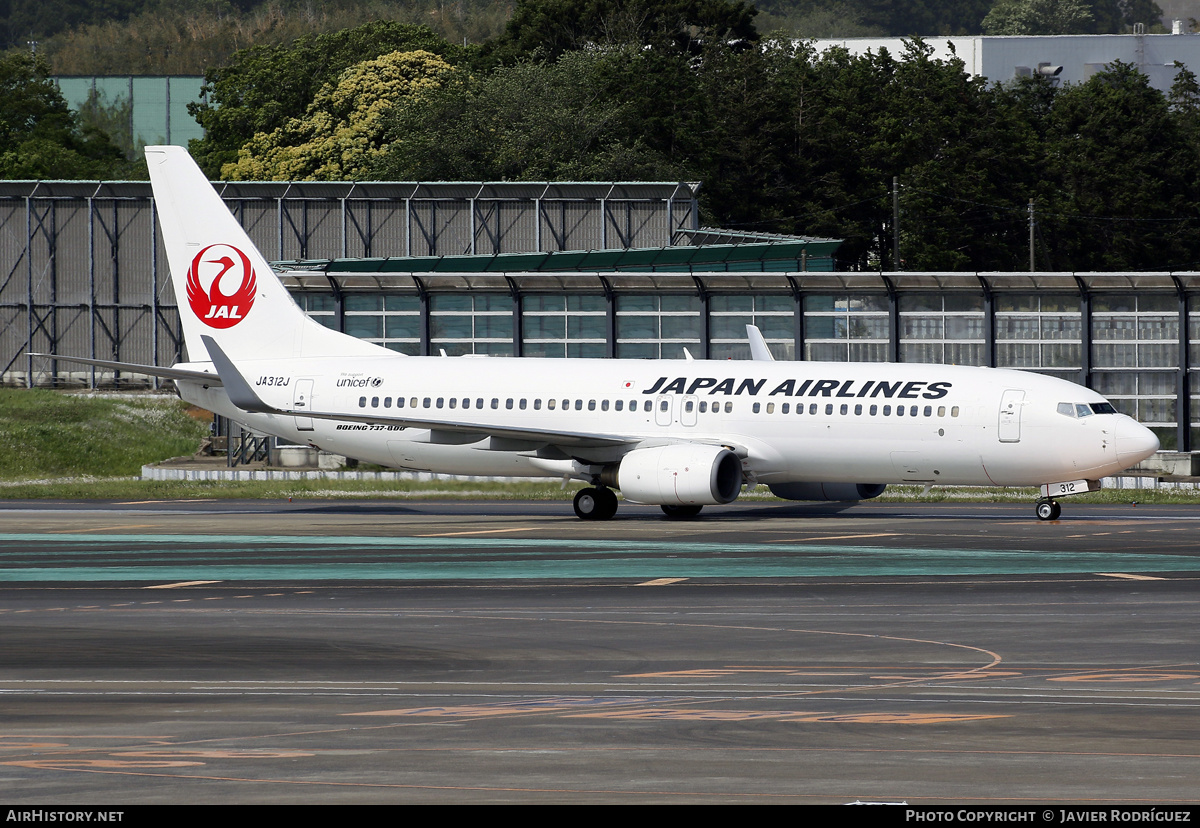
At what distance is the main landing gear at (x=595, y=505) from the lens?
Answer: 44.5 meters

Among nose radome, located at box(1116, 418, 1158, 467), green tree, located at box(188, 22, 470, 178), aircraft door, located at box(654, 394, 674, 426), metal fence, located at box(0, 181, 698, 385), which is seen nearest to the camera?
nose radome, located at box(1116, 418, 1158, 467)

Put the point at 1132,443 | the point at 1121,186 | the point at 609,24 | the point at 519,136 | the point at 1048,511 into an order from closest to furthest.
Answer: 1. the point at 1132,443
2. the point at 1048,511
3. the point at 519,136
4. the point at 1121,186
5. the point at 609,24

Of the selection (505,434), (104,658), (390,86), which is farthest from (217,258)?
(390,86)

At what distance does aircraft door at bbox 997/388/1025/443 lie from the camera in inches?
1617

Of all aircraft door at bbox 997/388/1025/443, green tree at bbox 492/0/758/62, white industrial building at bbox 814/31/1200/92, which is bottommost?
aircraft door at bbox 997/388/1025/443

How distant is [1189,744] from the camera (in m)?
14.7

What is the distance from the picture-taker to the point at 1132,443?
4038 centimetres

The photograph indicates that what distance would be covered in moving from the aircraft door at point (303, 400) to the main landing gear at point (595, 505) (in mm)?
8529

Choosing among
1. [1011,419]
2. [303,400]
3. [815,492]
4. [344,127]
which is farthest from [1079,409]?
[344,127]

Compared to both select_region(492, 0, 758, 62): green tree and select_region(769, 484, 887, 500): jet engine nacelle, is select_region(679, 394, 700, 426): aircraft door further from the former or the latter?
select_region(492, 0, 758, 62): green tree

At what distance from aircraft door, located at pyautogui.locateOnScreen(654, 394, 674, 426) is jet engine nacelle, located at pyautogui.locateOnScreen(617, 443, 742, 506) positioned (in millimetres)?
1714

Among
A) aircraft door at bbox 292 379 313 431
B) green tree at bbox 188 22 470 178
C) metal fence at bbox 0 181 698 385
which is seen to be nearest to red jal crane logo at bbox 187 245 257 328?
aircraft door at bbox 292 379 313 431

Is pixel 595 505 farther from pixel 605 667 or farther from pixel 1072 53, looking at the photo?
pixel 1072 53

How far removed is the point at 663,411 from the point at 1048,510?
33.0 ft
